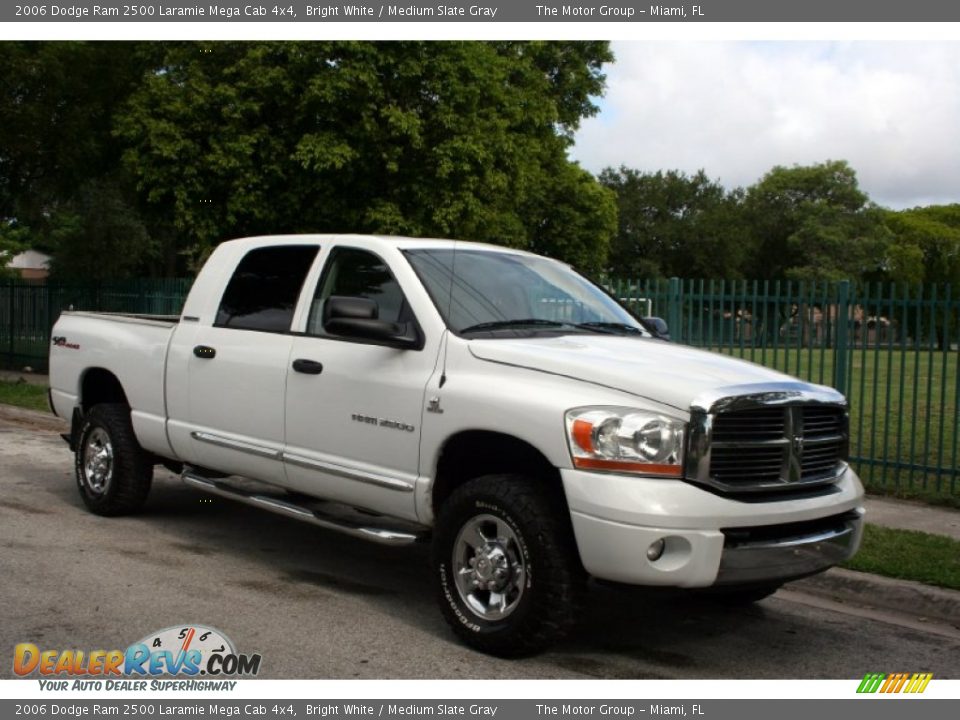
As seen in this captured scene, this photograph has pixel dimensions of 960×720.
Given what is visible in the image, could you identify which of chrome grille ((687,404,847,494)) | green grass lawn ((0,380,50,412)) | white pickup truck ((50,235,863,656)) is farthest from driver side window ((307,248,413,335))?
green grass lawn ((0,380,50,412))

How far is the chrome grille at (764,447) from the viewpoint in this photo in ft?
16.2

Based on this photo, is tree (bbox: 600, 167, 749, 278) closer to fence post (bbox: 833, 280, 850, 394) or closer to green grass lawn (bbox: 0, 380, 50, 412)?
green grass lawn (bbox: 0, 380, 50, 412)

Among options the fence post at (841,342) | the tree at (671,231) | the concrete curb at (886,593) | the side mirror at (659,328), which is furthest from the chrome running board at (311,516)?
the tree at (671,231)

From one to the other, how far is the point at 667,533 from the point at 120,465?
4.82 metres

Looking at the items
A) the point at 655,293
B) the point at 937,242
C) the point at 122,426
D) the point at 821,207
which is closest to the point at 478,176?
the point at 655,293

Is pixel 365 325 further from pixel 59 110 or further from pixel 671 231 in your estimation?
pixel 671 231

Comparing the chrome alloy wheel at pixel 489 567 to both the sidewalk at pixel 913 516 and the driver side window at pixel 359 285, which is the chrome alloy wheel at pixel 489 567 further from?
the sidewalk at pixel 913 516

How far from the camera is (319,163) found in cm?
2308

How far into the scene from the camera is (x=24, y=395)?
17094mm

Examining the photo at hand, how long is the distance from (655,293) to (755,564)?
743 cm

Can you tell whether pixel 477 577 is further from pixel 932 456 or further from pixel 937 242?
pixel 937 242

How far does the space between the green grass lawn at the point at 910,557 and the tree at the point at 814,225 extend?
255 ft

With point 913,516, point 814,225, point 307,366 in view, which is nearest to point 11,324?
point 307,366

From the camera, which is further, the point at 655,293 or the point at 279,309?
the point at 655,293
